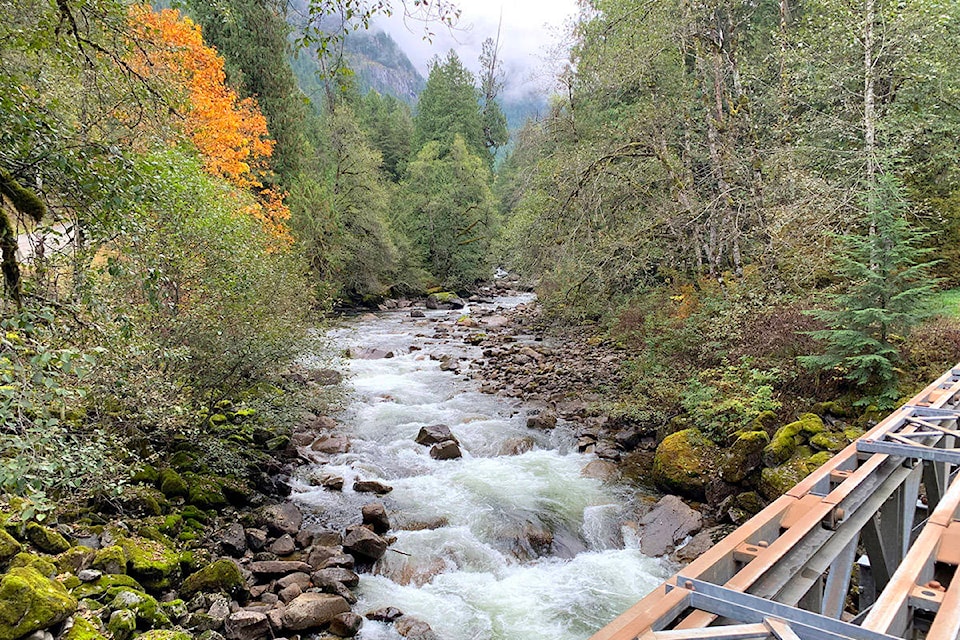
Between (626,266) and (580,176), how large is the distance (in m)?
2.64

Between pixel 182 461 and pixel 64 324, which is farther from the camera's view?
pixel 182 461

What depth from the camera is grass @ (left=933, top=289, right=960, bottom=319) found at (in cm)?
998

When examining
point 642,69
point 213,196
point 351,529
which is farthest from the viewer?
point 642,69

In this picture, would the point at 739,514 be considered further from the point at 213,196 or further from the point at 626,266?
the point at 213,196

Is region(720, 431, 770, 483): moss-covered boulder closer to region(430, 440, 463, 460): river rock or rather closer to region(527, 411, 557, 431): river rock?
region(527, 411, 557, 431): river rock

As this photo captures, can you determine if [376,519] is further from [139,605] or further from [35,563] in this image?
[35,563]

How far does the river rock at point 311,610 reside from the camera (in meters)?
5.79

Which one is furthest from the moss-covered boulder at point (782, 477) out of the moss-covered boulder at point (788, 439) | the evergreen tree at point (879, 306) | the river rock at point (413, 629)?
the river rock at point (413, 629)

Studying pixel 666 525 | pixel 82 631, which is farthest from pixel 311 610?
pixel 666 525

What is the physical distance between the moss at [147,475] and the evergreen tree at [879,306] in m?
10.3

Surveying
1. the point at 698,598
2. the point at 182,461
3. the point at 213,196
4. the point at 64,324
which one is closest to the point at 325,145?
the point at 213,196

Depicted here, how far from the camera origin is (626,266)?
1405cm

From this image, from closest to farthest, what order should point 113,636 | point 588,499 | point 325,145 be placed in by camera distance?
point 113,636 → point 588,499 → point 325,145

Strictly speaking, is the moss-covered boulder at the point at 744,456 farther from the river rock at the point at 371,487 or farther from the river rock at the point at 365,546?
the river rock at the point at 371,487
